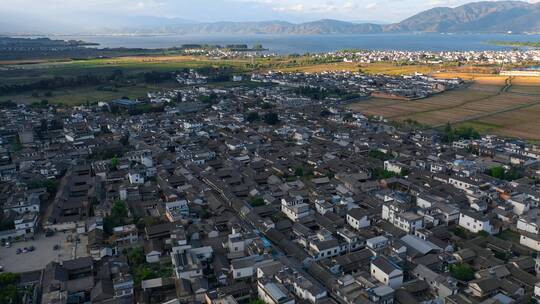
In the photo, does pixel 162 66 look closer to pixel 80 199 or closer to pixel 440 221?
pixel 80 199

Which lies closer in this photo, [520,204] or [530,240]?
[530,240]

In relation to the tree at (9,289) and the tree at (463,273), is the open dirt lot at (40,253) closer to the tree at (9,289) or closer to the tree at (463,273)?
the tree at (9,289)

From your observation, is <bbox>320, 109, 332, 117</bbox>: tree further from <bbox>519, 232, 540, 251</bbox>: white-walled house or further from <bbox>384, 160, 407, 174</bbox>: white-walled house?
<bbox>519, 232, 540, 251</bbox>: white-walled house

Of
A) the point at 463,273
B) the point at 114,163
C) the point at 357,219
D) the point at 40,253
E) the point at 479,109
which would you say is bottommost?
the point at 40,253

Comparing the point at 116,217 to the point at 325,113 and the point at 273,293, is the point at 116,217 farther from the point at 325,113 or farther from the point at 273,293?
the point at 325,113

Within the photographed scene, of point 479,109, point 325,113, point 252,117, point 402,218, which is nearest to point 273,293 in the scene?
point 402,218

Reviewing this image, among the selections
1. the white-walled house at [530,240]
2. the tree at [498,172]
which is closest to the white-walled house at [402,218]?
the white-walled house at [530,240]
